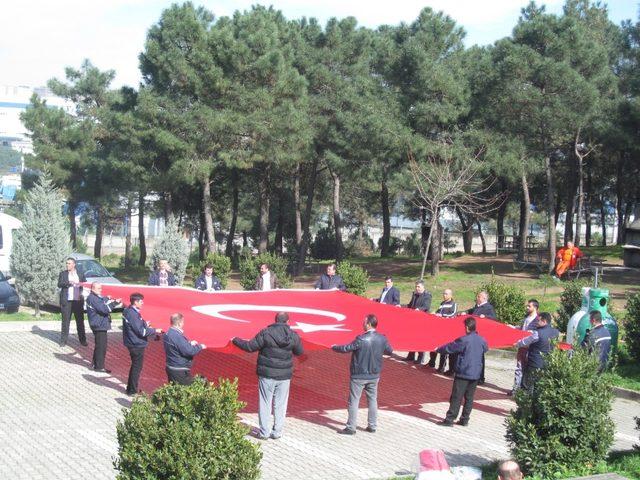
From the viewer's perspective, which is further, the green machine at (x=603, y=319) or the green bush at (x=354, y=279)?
the green bush at (x=354, y=279)

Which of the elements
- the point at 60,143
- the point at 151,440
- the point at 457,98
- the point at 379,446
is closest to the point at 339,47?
the point at 457,98

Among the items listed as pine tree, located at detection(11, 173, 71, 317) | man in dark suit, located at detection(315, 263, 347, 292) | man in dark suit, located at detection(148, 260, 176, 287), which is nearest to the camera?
man in dark suit, located at detection(148, 260, 176, 287)

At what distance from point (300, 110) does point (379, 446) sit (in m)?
24.2

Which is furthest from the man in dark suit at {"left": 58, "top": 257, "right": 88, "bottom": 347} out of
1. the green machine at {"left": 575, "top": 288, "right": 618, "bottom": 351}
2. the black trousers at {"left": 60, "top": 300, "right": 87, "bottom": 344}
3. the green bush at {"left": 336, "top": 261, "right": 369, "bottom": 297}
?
the green machine at {"left": 575, "top": 288, "right": 618, "bottom": 351}

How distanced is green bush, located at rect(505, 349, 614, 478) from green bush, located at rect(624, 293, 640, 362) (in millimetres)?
6924

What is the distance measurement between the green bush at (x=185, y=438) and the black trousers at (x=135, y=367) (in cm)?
542

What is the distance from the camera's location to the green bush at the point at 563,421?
862 cm

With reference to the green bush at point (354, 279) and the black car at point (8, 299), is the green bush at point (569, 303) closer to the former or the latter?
the green bush at point (354, 279)

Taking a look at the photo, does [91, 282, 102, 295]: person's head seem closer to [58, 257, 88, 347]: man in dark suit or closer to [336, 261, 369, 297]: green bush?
[58, 257, 88, 347]: man in dark suit

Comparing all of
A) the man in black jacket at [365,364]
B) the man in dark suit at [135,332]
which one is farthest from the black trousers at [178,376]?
the man in black jacket at [365,364]

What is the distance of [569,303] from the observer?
1742 cm

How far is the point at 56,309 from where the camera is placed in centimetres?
2347

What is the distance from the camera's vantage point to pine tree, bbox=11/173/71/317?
20578 mm

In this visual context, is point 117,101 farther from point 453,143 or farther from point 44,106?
point 453,143
